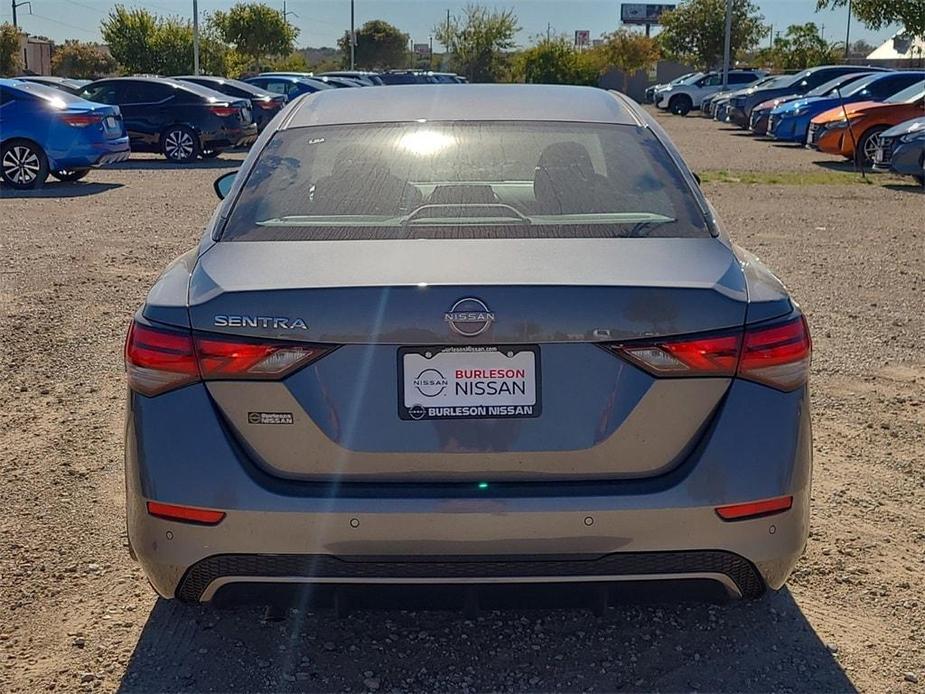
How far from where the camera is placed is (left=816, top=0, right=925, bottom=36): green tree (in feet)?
106

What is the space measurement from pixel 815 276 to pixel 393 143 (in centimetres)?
602

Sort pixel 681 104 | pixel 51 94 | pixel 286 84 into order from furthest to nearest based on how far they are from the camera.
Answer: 1. pixel 681 104
2. pixel 286 84
3. pixel 51 94

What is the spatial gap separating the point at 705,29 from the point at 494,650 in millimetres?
59296

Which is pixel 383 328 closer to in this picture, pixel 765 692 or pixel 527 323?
pixel 527 323

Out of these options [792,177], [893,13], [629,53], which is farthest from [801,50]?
[792,177]

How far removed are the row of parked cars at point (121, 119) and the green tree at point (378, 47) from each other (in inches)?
2400

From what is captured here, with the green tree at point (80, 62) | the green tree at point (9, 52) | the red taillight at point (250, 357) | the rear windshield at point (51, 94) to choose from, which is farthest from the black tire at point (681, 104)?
the red taillight at point (250, 357)

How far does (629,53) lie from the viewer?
221ft

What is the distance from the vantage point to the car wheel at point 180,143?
1952cm

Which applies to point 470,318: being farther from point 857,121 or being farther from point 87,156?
point 857,121

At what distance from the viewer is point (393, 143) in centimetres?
371

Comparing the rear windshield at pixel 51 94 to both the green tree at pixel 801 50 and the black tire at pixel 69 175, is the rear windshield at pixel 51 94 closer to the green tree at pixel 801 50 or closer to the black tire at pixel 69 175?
the black tire at pixel 69 175

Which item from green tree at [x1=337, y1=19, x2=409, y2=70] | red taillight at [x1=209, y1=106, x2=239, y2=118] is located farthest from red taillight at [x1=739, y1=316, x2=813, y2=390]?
green tree at [x1=337, y1=19, x2=409, y2=70]

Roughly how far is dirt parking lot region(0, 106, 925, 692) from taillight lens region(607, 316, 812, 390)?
2.03 feet
